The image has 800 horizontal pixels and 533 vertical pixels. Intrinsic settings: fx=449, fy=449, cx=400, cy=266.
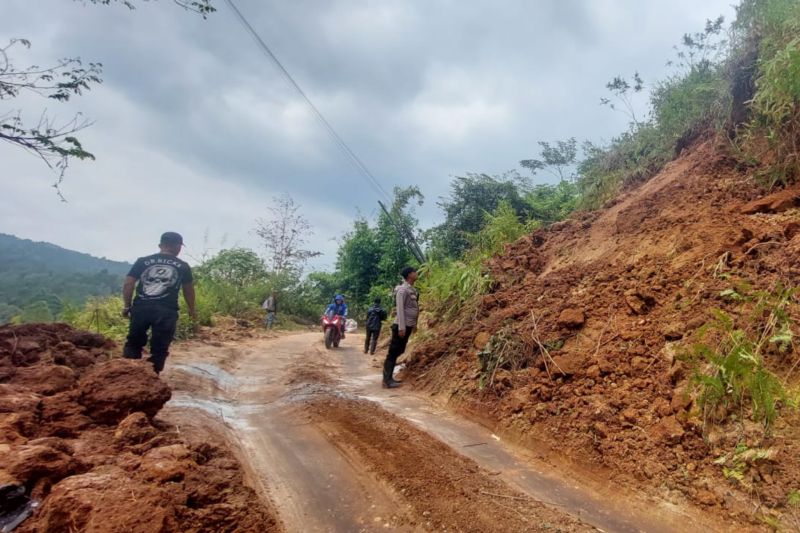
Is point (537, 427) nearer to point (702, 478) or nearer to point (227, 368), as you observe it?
point (702, 478)

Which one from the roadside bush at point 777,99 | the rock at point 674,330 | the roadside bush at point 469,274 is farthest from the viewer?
the roadside bush at point 469,274

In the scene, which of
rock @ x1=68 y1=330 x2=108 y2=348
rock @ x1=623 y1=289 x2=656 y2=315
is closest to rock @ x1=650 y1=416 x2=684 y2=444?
rock @ x1=623 y1=289 x2=656 y2=315

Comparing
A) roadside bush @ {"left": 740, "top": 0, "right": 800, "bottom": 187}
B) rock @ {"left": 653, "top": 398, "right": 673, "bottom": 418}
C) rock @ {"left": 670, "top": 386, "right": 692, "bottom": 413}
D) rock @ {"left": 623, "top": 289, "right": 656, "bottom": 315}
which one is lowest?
rock @ {"left": 653, "top": 398, "right": 673, "bottom": 418}

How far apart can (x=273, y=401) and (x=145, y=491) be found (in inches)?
129

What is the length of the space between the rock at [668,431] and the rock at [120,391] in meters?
3.39

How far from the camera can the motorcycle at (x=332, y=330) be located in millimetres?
11132

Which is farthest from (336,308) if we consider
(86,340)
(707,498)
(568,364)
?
(707,498)

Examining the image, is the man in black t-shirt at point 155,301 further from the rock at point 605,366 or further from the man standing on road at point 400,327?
the rock at point 605,366

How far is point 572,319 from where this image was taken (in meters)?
4.56

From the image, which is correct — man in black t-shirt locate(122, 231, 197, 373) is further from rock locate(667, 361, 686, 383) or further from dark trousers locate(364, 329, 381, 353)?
dark trousers locate(364, 329, 381, 353)

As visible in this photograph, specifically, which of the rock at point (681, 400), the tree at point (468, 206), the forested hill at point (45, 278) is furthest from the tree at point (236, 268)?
the rock at point (681, 400)

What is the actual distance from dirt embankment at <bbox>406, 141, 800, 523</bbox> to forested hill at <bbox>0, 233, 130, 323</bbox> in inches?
338

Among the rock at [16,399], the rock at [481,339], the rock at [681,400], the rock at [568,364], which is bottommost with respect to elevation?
the rock at [16,399]

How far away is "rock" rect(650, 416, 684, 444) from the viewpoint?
2932 millimetres
